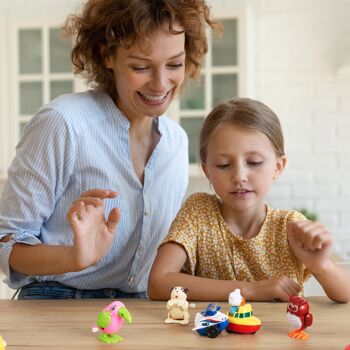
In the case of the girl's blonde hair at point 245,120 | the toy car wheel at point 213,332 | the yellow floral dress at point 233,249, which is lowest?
the toy car wheel at point 213,332

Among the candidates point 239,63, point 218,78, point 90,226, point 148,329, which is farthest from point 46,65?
point 148,329

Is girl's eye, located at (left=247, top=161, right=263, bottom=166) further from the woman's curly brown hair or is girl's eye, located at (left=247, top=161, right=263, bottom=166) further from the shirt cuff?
the shirt cuff

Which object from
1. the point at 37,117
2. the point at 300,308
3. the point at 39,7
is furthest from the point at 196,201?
the point at 39,7

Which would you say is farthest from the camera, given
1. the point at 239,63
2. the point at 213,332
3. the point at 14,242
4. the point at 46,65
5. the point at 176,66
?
the point at 46,65

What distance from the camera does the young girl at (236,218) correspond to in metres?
1.48

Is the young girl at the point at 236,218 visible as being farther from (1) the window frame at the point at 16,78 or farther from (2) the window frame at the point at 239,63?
(1) the window frame at the point at 16,78

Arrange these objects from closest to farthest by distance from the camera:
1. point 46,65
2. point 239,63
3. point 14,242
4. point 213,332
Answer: point 213,332, point 14,242, point 239,63, point 46,65

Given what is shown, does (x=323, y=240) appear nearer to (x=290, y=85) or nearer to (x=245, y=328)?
(x=245, y=328)

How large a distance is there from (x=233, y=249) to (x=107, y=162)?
374 mm

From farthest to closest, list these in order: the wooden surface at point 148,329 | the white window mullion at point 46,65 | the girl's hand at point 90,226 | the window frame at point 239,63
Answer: the white window mullion at point 46,65
the window frame at point 239,63
the girl's hand at point 90,226
the wooden surface at point 148,329

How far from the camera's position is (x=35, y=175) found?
4.81 feet

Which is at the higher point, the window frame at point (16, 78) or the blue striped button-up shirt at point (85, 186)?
the window frame at point (16, 78)

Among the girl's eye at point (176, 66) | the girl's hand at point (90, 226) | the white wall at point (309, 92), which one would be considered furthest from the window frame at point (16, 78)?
the girl's hand at point (90, 226)

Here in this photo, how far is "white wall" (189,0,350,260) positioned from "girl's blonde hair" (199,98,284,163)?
7.54 feet
